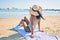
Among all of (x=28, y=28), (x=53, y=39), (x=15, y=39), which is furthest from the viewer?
(x=28, y=28)

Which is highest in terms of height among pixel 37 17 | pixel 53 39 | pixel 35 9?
pixel 35 9

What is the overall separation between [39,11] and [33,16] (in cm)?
17

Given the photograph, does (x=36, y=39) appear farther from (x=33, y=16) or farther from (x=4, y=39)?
(x=4, y=39)

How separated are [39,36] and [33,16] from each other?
1.64ft

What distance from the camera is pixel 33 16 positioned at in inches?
130

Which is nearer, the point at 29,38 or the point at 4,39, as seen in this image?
the point at 29,38

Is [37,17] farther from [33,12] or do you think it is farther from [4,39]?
[4,39]

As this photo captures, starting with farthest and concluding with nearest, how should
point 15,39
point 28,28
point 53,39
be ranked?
1. point 28,28
2. point 15,39
3. point 53,39

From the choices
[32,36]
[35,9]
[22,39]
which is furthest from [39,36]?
[35,9]

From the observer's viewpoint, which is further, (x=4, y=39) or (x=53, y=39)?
(x=4, y=39)

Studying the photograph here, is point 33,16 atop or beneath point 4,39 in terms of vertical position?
atop

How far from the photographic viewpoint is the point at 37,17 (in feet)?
11.3

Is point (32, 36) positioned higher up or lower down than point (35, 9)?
lower down

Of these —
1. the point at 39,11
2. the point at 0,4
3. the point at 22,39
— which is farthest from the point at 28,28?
the point at 0,4
